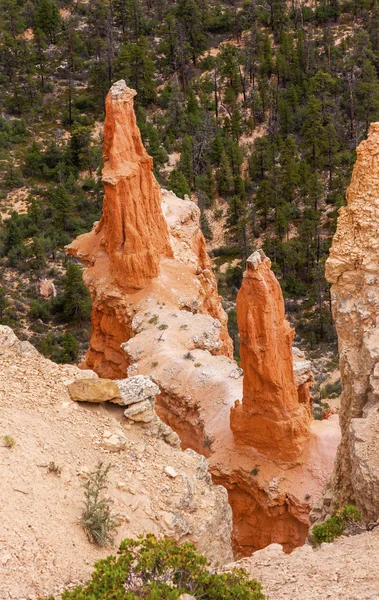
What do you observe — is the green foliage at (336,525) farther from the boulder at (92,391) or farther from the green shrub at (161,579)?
the boulder at (92,391)

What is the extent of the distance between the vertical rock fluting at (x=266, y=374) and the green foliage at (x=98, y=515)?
32.0ft

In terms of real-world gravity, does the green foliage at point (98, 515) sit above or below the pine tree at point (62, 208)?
above

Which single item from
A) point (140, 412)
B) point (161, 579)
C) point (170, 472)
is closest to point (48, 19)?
point (140, 412)

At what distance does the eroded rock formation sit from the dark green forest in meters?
9.95

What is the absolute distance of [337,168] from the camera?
59.9 metres

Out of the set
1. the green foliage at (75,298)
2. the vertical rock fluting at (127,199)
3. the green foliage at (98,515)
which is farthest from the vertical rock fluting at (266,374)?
the green foliage at (75,298)

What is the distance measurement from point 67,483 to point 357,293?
8.04m

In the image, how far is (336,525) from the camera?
53.2 ft

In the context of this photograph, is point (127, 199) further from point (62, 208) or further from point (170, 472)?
point (62, 208)

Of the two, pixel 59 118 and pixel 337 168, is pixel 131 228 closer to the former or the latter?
pixel 337 168

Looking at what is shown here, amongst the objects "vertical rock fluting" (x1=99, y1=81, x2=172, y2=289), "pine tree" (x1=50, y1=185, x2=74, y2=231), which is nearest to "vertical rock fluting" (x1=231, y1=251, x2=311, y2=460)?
"vertical rock fluting" (x1=99, y1=81, x2=172, y2=289)

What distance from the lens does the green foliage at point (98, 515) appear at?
13.9 metres

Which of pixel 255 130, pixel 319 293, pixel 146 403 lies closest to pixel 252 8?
pixel 255 130

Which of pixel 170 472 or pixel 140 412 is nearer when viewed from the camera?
pixel 170 472
